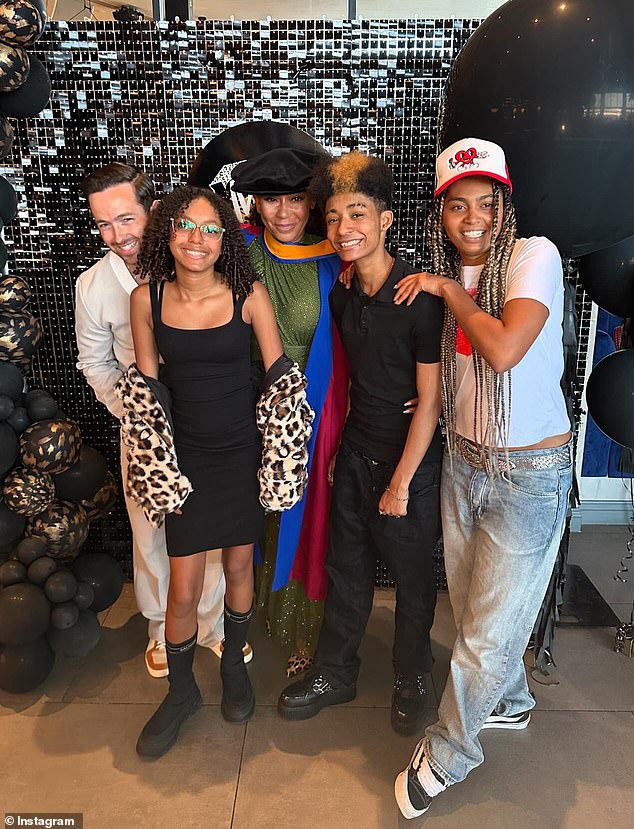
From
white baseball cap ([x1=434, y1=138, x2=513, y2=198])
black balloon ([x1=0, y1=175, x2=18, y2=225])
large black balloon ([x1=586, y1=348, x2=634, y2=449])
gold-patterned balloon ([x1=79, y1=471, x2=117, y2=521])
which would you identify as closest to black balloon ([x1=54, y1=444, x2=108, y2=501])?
gold-patterned balloon ([x1=79, y1=471, x2=117, y2=521])

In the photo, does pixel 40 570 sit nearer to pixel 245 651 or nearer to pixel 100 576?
pixel 100 576

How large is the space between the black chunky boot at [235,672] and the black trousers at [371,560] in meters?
0.26

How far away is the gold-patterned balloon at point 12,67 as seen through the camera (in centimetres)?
200

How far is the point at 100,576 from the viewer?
2.39m

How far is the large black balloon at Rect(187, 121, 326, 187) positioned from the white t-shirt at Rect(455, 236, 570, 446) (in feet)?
2.60

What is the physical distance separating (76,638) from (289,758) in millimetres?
827

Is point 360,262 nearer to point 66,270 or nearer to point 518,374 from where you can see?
point 518,374

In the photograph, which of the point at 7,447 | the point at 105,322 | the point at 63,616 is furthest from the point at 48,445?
the point at 63,616

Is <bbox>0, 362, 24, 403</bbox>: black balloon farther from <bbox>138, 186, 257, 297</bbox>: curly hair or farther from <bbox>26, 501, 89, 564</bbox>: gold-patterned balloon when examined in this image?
<bbox>138, 186, 257, 297</bbox>: curly hair

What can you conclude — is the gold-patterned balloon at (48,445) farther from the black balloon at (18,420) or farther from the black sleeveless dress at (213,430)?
the black sleeveless dress at (213,430)

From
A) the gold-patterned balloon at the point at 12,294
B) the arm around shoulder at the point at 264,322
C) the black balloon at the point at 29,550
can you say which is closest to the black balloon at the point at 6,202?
the gold-patterned balloon at the point at 12,294

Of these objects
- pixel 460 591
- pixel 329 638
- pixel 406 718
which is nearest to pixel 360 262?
pixel 460 591

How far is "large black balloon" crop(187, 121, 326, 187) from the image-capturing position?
210 centimetres

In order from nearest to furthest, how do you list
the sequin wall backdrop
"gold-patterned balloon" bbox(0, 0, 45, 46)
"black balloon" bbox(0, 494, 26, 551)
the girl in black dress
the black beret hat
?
the girl in black dress
the black beret hat
"gold-patterned balloon" bbox(0, 0, 45, 46)
"black balloon" bbox(0, 494, 26, 551)
the sequin wall backdrop
